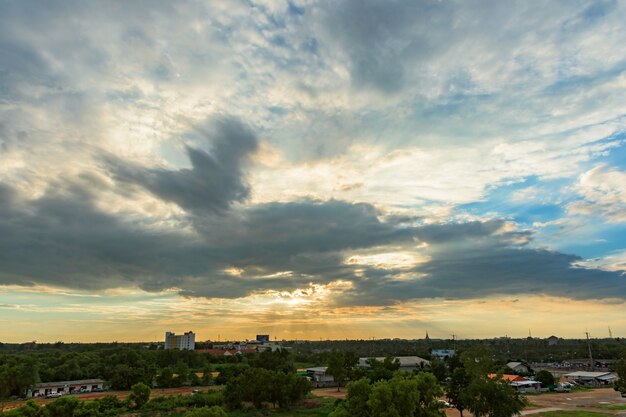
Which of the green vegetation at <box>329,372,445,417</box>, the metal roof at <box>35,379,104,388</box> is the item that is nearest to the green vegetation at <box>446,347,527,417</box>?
the green vegetation at <box>329,372,445,417</box>

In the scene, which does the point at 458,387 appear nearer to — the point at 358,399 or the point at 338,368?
the point at 358,399

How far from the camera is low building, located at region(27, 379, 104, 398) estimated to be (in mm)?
98556

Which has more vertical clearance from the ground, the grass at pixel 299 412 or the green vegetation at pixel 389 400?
the green vegetation at pixel 389 400

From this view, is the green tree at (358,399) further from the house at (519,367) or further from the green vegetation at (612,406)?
the house at (519,367)

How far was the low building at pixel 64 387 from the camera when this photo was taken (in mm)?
98556

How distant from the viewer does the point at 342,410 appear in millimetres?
37281

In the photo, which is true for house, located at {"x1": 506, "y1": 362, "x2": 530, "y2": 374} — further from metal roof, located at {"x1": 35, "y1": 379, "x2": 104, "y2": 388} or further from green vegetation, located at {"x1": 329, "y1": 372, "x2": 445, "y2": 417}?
metal roof, located at {"x1": 35, "y1": 379, "x2": 104, "y2": 388}

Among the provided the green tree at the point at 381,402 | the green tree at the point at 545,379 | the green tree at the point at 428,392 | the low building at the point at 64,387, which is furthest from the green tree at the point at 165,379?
the green tree at the point at 545,379

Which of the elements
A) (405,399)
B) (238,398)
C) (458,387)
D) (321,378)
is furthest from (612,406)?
(321,378)

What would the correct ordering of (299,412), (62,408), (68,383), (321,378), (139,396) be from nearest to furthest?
(62,408) < (299,412) < (139,396) < (68,383) < (321,378)

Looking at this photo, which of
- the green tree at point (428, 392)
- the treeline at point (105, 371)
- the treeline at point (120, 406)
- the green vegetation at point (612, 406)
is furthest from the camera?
the treeline at point (105, 371)

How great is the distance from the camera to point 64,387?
104 metres

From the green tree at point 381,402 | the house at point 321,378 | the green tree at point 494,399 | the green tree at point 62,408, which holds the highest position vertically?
the green tree at point 381,402

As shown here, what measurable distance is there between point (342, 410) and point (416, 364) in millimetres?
106283
